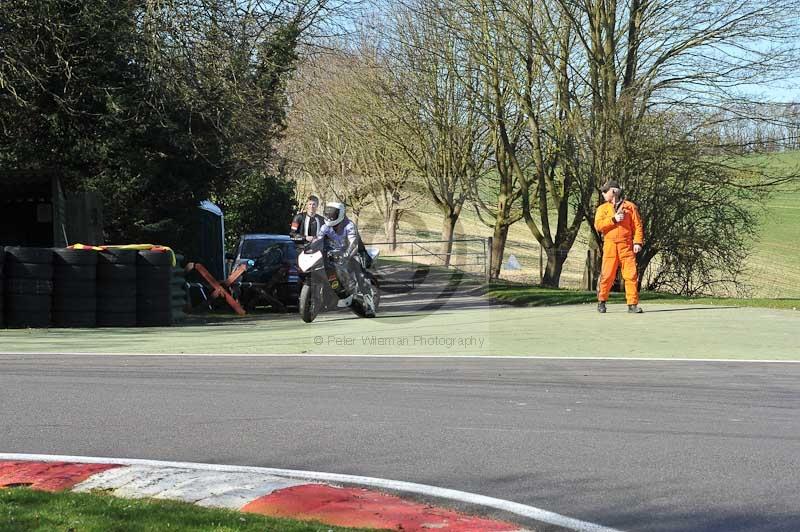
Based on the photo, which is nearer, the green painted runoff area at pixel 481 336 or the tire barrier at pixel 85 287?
the green painted runoff area at pixel 481 336

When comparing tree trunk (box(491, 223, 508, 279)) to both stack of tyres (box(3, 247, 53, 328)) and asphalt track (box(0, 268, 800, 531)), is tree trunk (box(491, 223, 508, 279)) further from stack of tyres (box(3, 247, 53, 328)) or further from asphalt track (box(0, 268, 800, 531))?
stack of tyres (box(3, 247, 53, 328))

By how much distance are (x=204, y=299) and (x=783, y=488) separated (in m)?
16.6

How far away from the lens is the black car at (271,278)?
2114 cm

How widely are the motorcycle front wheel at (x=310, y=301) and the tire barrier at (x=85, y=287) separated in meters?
2.27

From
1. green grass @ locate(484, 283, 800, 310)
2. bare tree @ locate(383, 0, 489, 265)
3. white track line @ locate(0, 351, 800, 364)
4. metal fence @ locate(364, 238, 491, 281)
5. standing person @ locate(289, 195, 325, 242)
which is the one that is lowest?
white track line @ locate(0, 351, 800, 364)

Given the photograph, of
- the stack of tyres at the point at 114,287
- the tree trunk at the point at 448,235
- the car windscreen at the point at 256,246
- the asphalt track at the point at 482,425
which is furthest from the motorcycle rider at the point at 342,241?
the tree trunk at the point at 448,235

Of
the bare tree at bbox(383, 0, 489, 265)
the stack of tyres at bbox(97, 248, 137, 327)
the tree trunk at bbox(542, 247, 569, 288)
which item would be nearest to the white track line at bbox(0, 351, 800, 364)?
the stack of tyres at bbox(97, 248, 137, 327)

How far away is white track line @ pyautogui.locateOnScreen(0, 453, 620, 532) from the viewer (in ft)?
16.8

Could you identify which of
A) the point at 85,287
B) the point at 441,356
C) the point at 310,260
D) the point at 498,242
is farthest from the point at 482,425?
the point at 498,242

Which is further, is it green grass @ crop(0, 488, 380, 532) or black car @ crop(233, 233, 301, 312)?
black car @ crop(233, 233, 301, 312)

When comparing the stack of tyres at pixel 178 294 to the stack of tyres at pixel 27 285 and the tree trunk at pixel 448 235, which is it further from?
the tree trunk at pixel 448 235

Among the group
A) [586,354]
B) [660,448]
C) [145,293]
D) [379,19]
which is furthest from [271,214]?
[660,448]

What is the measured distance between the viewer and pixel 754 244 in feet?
139

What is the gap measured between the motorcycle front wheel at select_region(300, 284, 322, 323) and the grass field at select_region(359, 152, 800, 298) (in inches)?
488
